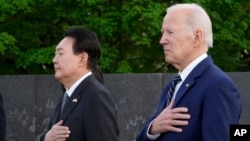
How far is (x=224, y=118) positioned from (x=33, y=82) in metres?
7.58

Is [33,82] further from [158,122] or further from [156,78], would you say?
[158,122]

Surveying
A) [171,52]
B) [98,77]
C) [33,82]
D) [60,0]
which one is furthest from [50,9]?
[171,52]

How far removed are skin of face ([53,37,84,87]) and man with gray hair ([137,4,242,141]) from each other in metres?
0.95

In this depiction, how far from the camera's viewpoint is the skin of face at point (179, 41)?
3.87m

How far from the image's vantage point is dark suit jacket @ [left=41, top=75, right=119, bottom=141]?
466 centimetres

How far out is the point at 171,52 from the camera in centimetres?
388

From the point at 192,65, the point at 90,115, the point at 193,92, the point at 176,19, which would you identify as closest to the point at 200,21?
the point at 176,19

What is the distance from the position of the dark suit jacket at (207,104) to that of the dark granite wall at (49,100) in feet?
23.1

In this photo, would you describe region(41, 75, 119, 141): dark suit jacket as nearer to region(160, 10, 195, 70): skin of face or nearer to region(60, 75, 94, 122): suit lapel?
region(60, 75, 94, 122): suit lapel

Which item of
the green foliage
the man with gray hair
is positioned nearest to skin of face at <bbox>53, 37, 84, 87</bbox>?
the man with gray hair

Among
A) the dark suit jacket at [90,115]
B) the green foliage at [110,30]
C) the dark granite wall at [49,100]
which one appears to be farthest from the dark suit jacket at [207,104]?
the green foliage at [110,30]

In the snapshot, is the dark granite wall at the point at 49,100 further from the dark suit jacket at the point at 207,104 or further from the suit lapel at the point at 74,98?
the dark suit jacket at the point at 207,104

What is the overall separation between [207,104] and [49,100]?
24.4 feet

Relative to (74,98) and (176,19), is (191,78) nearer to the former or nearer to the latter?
(176,19)
